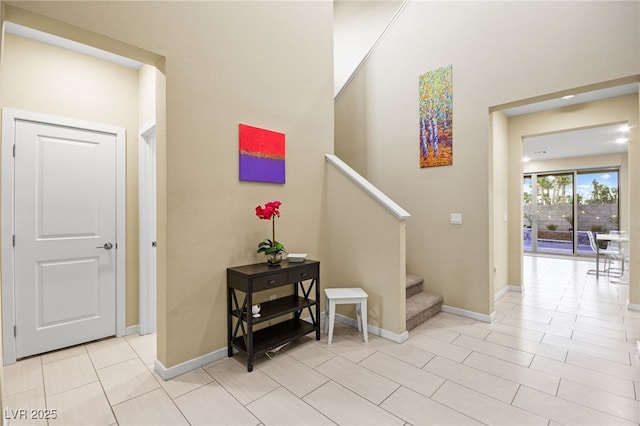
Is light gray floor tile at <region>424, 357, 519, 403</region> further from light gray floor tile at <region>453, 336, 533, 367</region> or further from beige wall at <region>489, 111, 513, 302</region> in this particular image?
beige wall at <region>489, 111, 513, 302</region>

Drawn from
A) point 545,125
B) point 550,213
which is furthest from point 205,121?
point 550,213

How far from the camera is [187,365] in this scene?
230cm

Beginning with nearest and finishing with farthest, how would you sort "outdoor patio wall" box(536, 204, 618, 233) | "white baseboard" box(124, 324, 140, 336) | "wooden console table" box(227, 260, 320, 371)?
"wooden console table" box(227, 260, 320, 371) → "white baseboard" box(124, 324, 140, 336) → "outdoor patio wall" box(536, 204, 618, 233)

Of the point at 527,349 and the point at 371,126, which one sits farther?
the point at 371,126

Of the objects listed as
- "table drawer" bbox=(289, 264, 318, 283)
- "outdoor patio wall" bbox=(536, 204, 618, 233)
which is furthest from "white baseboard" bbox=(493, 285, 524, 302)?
"outdoor patio wall" bbox=(536, 204, 618, 233)

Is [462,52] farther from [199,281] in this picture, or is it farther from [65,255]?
[65,255]

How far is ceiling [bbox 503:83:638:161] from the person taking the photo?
13.4 ft

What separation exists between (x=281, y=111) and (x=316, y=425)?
8.72 ft

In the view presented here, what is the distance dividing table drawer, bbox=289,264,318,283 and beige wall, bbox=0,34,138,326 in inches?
70.4

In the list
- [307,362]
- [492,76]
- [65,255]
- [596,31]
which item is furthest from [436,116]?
[65,255]

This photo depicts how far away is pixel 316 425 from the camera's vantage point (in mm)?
1731

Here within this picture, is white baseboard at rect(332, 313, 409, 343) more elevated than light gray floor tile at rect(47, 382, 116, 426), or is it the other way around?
white baseboard at rect(332, 313, 409, 343)

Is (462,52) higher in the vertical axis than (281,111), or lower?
higher

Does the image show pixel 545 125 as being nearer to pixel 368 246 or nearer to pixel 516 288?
pixel 516 288
